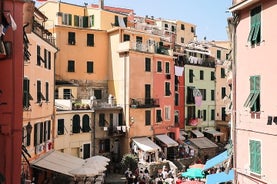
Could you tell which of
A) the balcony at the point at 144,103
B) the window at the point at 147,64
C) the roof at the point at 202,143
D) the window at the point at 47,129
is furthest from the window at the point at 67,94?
the roof at the point at 202,143

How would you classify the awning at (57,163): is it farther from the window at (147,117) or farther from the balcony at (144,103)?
the window at (147,117)

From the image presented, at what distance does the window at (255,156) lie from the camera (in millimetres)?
16391

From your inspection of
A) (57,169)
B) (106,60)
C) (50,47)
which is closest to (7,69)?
(57,169)

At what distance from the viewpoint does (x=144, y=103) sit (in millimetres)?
40469

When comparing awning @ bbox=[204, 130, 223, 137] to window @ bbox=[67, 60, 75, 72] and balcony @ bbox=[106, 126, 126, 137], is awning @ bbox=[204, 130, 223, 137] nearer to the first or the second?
balcony @ bbox=[106, 126, 126, 137]

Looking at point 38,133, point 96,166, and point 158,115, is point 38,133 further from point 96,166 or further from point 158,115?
point 158,115

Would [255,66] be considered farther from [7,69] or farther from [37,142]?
[37,142]

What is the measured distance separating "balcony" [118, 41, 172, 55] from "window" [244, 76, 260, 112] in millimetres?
23027

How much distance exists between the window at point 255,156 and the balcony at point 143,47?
23.8 meters

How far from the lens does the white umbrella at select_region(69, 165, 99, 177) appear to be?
22875 mm

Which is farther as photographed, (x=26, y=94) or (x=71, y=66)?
(x=71, y=66)

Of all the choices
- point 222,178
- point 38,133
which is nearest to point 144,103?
point 38,133

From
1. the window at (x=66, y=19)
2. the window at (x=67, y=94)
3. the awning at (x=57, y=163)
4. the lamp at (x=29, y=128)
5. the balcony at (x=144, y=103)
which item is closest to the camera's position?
the lamp at (x=29, y=128)

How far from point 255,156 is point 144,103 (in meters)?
24.3
